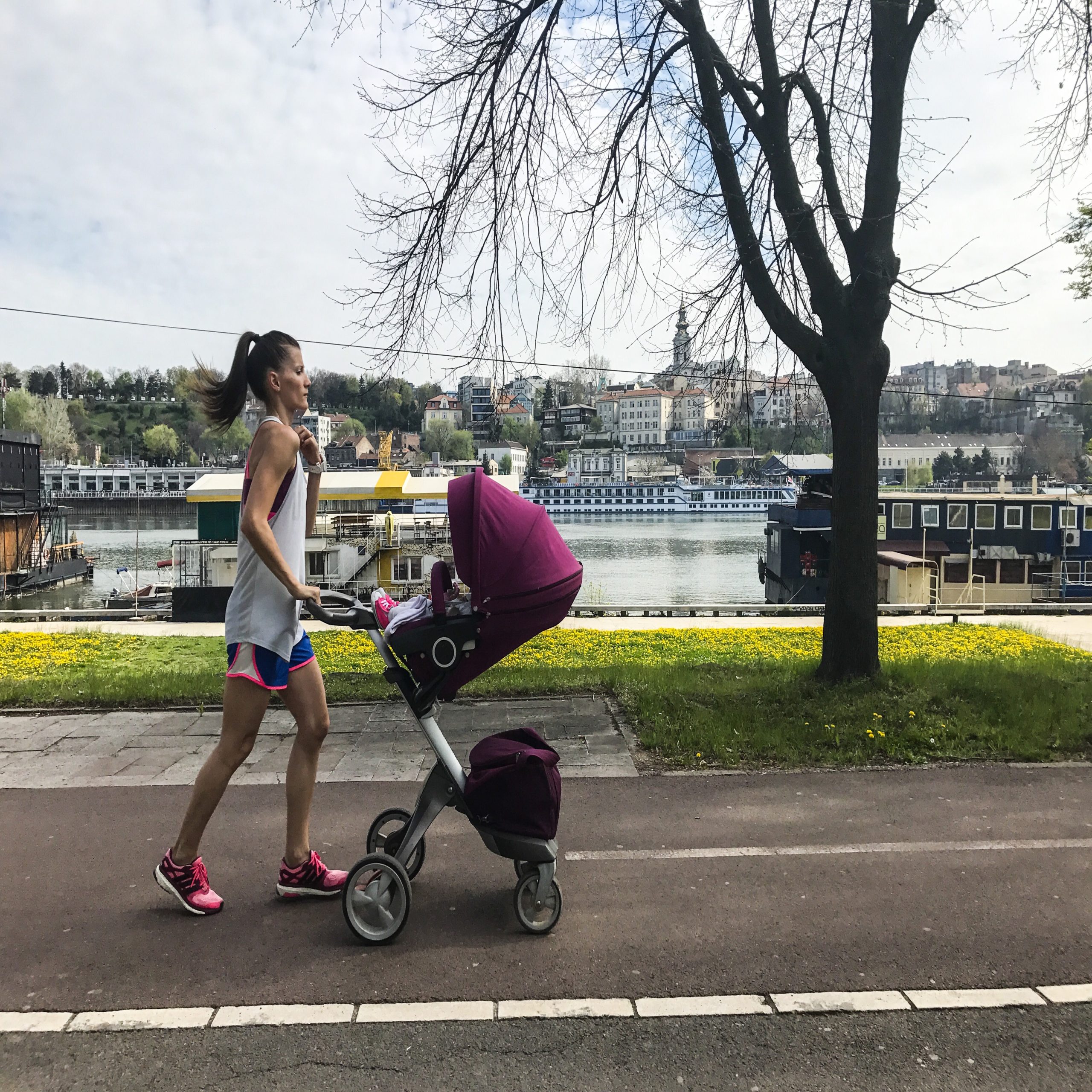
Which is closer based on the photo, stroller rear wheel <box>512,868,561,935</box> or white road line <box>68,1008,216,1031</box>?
white road line <box>68,1008,216,1031</box>

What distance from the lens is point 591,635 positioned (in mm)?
14016

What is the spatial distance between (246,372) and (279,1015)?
2293 millimetres

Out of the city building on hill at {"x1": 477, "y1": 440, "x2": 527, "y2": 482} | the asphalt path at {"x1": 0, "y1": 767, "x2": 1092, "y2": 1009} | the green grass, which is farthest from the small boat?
the city building on hill at {"x1": 477, "y1": 440, "x2": 527, "y2": 482}

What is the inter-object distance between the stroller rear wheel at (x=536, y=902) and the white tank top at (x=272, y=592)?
1.21m

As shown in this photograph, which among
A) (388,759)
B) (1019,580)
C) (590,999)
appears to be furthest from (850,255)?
(1019,580)

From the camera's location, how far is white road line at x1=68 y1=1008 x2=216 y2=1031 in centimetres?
264

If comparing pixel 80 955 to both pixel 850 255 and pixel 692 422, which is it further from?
pixel 692 422

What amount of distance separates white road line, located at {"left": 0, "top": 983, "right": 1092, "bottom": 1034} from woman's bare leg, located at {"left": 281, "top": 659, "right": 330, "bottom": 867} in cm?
77

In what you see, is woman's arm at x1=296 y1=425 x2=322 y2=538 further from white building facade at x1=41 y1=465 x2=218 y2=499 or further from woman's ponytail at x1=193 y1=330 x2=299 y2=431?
white building facade at x1=41 y1=465 x2=218 y2=499

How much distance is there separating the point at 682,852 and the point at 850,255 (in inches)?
220

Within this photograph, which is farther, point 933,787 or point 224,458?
point 224,458

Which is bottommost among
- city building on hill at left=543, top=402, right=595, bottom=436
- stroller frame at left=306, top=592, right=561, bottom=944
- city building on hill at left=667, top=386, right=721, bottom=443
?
stroller frame at left=306, top=592, right=561, bottom=944

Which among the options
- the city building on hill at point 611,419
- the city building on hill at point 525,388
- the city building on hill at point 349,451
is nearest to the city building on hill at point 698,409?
the city building on hill at point 525,388

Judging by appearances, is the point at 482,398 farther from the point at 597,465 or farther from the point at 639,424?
the point at 639,424
